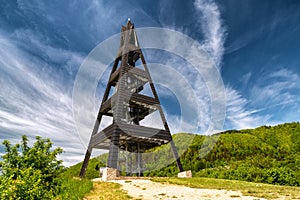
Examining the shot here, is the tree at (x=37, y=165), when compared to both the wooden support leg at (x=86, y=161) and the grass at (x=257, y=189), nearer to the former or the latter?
the grass at (x=257, y=189)

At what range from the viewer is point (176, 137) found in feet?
146

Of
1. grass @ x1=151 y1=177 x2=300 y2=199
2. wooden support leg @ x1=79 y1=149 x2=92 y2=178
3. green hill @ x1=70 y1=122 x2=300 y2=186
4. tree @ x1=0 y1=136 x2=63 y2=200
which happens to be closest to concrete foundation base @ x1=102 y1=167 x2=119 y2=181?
grass @ x1=151 y1=177 x2=300 y2=199

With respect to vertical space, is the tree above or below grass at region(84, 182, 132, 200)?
above

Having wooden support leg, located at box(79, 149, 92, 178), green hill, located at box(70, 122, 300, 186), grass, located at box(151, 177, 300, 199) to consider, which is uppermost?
green hill, located at box(70, 122, 300, 186)

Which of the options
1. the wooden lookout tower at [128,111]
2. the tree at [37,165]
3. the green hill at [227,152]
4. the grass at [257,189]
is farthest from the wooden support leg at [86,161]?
the tree at [37,165]

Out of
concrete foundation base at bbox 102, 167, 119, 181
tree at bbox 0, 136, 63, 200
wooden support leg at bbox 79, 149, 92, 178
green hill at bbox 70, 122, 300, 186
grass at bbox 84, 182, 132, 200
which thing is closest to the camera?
tree at bbox 0, 136, 63, 200

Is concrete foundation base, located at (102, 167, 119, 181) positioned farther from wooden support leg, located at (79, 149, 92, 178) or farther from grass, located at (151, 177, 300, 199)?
wooden support leg, located at (79, 149, 92, 178)

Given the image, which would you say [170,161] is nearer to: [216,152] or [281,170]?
[216,152]

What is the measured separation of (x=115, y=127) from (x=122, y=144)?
17.2 ft

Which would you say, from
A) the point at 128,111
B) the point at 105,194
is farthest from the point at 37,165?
the point at 128,111

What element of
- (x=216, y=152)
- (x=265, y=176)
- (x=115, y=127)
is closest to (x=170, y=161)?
(x=216, y=152)

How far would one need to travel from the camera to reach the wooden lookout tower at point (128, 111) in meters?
16.5

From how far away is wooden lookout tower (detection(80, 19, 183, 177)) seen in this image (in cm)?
1647

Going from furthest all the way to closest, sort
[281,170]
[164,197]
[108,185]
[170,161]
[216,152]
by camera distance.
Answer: [216,152] → [170,161] → [281,170] → [108,185] → [164,197]
